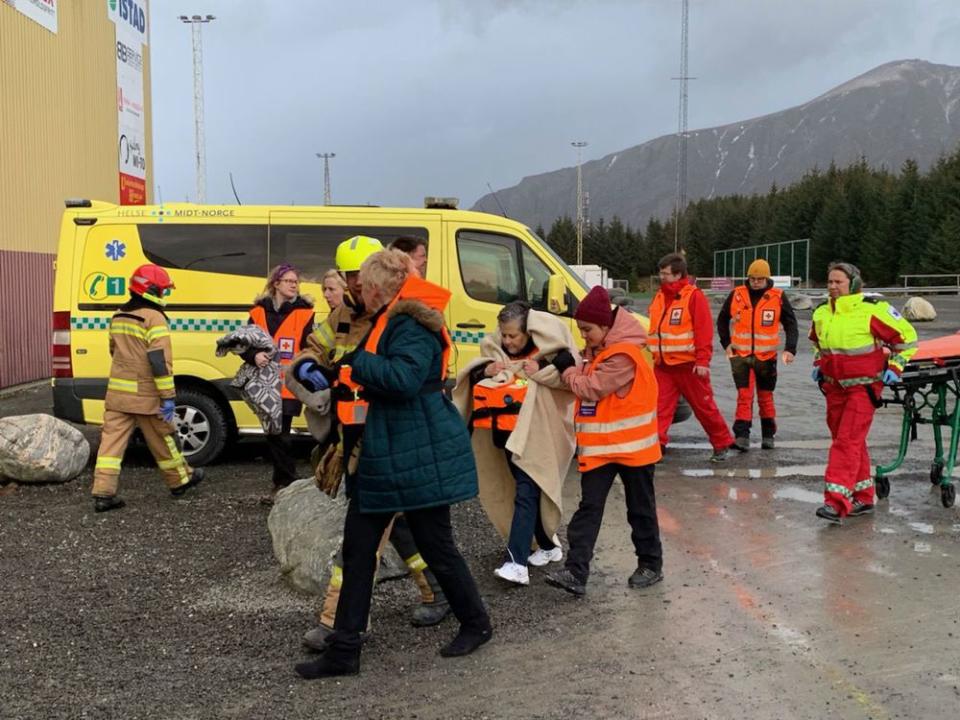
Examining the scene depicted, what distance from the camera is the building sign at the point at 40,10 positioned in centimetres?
1579

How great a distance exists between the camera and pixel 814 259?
71.6 m

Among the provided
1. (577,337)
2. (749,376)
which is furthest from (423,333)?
(749,376)

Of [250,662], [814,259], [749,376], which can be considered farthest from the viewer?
[814,259]

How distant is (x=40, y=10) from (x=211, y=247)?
10.6 m

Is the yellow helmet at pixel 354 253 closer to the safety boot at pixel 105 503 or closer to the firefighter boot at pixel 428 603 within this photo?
A: the firefighter boot at pixel 428 603

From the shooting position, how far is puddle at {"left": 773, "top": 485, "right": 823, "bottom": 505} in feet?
23.9

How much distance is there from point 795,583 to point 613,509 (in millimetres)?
2010

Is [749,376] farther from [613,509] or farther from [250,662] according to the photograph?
[250,662]

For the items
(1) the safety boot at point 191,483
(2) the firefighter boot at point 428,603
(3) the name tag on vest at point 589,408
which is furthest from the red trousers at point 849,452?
(1) the safety boot at point 191,483

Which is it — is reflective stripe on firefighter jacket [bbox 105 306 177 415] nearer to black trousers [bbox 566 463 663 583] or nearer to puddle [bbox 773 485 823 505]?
black trousers [bbox 566 463 663 583]

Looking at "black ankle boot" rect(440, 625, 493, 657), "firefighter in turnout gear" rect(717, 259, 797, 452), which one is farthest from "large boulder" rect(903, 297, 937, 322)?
"black ankle boot" rect(440, 625, 493, 657)

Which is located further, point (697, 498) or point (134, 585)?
point (697, 498)

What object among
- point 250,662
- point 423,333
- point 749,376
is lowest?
point 250,662

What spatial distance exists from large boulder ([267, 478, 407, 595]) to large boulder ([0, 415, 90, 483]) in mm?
3156
